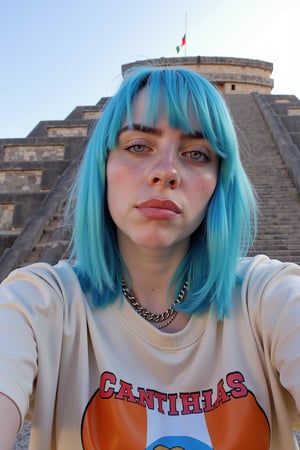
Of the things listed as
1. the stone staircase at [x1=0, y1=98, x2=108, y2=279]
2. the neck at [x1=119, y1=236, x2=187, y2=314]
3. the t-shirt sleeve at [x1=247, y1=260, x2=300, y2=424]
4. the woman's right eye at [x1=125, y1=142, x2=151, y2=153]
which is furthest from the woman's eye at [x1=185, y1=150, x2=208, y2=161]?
the stone staircase at [x1=0, y1=98, x2=108, y2=279]

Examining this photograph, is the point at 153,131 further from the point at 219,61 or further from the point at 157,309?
the point at 219,61

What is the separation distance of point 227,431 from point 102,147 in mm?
877

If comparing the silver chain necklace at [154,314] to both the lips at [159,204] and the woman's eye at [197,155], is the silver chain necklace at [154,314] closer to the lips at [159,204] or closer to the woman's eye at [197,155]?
the lips at [159,204]

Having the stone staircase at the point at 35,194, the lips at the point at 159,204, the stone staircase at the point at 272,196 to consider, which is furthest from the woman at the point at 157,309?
the stone staircase at the point at 35,194

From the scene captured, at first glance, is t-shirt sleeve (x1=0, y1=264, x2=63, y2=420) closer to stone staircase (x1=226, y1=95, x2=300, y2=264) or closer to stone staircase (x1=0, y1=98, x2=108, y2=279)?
stone staircase (x1=226, y1=95, x2=300, y2=264)

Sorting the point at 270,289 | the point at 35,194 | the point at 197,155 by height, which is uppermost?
the point at 35,194

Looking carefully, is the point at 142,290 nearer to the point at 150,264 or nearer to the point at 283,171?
the point at 150,264

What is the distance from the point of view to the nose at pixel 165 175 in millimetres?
1218

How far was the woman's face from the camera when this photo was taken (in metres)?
1.22

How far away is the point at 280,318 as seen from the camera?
112 centimetres

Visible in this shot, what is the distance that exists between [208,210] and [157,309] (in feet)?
1.15

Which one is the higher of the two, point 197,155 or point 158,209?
point 197,155

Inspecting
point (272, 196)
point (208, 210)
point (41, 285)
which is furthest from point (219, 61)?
point (41, 285)

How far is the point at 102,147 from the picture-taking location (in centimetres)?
137
